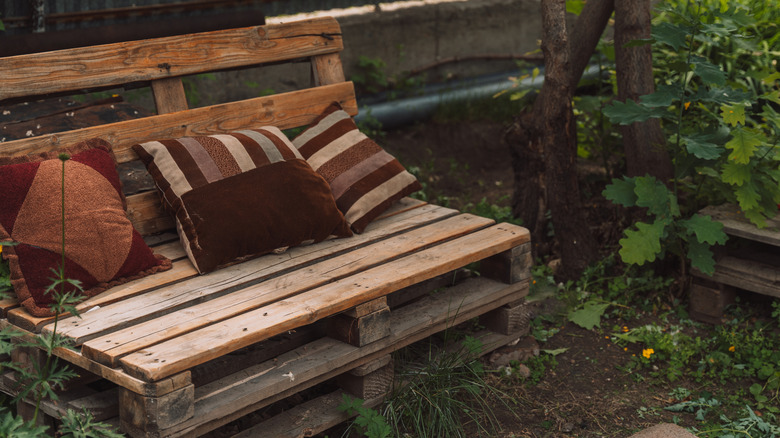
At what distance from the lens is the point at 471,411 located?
3211 mm

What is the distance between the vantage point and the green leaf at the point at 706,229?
3543 millimetres

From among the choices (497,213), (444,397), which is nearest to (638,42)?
(497,213)

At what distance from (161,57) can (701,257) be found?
257cm

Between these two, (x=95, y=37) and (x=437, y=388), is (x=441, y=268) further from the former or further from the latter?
(x=95, y=37)

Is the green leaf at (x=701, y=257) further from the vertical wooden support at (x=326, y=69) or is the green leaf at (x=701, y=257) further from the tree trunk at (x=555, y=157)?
the vertical wooden support at (x=326, y=69)

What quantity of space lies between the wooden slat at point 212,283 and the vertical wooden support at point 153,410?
27 centimetres

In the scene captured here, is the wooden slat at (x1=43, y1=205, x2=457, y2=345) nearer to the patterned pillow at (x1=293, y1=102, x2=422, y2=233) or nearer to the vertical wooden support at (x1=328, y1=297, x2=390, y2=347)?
the patterned pillow at (x1=293, y1=102, x2=422, y2=233)

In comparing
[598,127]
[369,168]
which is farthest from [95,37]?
[598,127]

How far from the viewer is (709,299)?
3.86 m

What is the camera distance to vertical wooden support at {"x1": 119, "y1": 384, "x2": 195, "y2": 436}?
2.32 m

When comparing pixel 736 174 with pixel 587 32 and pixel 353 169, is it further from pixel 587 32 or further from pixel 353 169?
pixel 353 169

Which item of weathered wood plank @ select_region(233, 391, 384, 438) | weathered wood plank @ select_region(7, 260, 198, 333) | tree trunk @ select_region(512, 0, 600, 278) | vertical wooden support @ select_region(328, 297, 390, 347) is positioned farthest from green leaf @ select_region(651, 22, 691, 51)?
weathered wood plank @ select_region(7, 260, 198, 333)

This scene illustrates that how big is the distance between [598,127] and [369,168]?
173 cm

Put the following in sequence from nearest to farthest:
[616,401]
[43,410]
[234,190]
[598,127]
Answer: [43,410]
[234,190]
[616,401]
[598,127]
